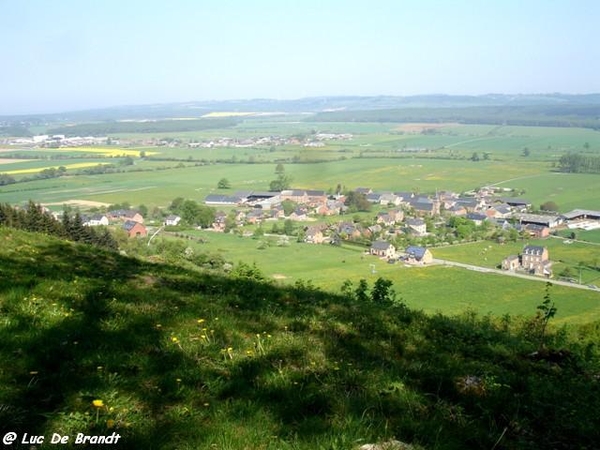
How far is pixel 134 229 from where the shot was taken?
4878 centimetres

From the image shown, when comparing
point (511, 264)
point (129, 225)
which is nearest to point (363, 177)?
point (129, 225)

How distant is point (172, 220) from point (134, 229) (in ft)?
27.2

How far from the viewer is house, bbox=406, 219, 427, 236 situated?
56250 mm

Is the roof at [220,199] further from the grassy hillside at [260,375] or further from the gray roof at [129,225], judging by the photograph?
the grassy hillside at [260,375]

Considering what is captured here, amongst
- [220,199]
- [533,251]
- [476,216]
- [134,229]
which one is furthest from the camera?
[220,199]

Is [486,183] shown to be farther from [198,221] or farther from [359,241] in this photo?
[198,221]

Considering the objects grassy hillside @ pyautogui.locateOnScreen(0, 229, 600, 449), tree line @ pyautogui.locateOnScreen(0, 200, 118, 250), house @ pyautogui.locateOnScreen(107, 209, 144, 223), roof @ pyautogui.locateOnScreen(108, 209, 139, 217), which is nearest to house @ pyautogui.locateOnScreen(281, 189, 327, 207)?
house @ pyautogui.locateOnScreen(107, 209, 144, 223)

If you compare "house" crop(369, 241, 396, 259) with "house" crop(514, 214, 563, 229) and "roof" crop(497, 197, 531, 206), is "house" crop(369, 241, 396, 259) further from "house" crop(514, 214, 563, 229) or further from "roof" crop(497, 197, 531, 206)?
"roof" crop(497, 197, 531, 206)

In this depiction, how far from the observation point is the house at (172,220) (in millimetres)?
55944

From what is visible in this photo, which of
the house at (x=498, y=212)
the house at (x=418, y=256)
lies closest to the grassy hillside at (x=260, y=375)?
the house at (x=418, y=256)

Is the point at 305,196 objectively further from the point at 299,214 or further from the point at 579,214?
the point at 579,214

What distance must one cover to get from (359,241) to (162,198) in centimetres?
2989

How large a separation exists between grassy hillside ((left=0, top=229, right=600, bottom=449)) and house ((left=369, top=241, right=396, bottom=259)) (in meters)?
38.6

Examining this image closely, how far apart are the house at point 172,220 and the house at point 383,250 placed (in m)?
22.7
